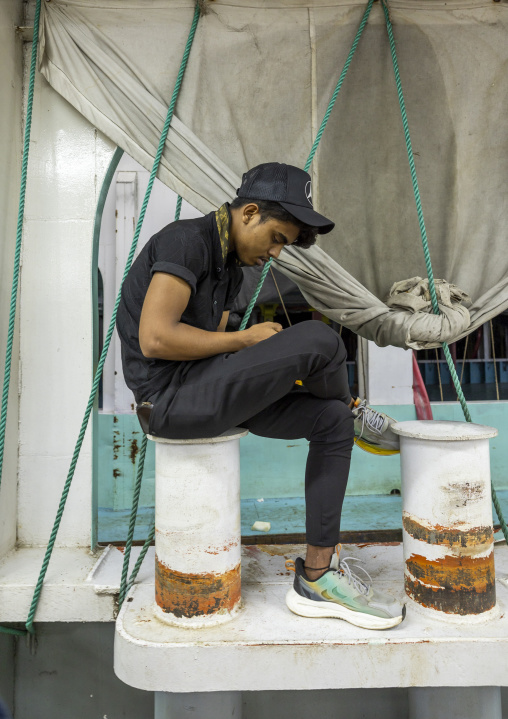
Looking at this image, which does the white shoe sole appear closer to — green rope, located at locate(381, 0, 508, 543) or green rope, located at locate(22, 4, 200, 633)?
green rope, located at locate(381, 0, 508, 543)

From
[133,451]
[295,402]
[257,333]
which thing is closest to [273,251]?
[257,333]

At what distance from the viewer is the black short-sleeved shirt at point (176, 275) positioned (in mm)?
1802

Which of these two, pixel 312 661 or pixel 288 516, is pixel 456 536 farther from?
pixel 288 516

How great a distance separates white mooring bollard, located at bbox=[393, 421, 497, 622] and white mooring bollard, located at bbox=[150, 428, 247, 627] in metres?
0.72

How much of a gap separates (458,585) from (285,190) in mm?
1534

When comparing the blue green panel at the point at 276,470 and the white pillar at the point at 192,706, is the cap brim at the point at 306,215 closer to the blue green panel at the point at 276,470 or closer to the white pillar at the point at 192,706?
the white pillar at the point at 192,706

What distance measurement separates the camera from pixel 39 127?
2828 millimetres

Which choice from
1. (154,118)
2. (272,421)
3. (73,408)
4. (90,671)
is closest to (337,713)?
(90,671)

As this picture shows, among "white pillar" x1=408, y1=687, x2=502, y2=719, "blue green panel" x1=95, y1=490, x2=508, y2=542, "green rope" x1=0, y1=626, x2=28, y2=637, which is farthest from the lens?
"blue green panel" x1=95, y1=490, x2=508, y2=542

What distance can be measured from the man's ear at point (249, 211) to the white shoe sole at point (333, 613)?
139cm

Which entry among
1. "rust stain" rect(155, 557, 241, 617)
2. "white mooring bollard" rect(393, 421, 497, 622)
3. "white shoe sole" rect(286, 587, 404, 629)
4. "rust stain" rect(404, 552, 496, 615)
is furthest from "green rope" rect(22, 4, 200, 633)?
"rust stain" rect(404, 552, 496, 615)

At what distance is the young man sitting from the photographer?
5.87 feet

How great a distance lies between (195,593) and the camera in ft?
6.23

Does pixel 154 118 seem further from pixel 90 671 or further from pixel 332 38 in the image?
pixel 90 671
